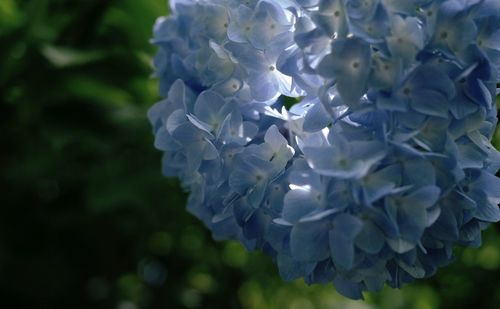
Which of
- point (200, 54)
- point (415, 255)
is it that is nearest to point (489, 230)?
point (415, 255)

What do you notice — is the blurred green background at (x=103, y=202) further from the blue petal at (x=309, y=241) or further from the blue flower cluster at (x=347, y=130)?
the blue petal at (x=309, y=241)

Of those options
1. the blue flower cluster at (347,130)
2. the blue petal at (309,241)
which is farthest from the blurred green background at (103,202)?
the blue petal at (309,241)

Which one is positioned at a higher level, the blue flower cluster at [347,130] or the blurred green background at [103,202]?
the blue flower cluster at [347,130]

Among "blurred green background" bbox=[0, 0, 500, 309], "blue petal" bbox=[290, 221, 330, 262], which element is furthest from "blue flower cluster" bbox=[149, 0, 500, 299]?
"blurred green background" bbox=[0, 0, 500, 309]

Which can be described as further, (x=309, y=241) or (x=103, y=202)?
(x=103, y=202)

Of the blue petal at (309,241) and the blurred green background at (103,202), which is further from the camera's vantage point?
the blurred green background at (103,202)

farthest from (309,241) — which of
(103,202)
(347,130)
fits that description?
(103,202)

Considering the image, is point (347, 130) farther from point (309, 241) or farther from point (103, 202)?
point (103, 202)

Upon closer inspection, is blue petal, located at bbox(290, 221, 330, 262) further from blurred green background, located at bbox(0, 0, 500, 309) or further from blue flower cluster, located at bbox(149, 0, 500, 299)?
blurred green background, located at bbox(0, 0, 500, 309)
